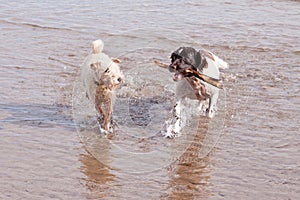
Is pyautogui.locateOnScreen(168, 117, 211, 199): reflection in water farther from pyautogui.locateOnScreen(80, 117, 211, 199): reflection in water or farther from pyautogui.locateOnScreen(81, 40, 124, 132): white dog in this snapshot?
pyautogui.locateOnScreen(81, 40, 124, 132): white dog

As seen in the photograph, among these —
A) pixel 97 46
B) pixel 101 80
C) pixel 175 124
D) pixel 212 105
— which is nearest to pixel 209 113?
pixel 212 105

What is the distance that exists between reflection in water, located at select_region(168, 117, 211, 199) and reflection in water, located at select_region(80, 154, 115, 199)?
553mm

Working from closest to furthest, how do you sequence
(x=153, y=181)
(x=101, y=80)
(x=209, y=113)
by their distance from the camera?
1. (x=153, y=181)
2. (x=101, y=80)
3. (x=209, y=113)

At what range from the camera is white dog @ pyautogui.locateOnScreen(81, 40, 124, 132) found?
6.24m

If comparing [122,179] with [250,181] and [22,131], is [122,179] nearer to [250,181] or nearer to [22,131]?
[250,181]

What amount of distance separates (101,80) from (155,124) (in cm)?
90

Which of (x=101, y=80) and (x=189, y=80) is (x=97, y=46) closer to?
(x=101, y=80)

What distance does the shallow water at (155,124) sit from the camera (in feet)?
16.7

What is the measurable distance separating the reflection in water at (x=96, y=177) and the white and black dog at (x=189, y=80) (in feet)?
3.51

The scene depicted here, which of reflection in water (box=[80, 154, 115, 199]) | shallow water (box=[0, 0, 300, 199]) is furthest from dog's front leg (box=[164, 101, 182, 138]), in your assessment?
reflection in water (box=[80, 154, 115, 199])

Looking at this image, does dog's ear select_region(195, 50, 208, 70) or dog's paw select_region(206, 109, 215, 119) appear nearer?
dog's ear select_region(195, 50, 208, 70)

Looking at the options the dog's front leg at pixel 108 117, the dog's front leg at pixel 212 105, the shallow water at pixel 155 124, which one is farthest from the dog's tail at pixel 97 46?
the dog's front leg at pixel 212 105

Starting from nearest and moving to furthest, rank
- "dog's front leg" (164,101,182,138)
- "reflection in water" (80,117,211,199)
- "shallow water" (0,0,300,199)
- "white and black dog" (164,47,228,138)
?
1. "reflection in water" (80,117,211,199)
2. "shallow water" (0,0,300,199)
3. "white and black dog" (164,47,228,138)
4. "dog's front leg" (164,101,182,138)

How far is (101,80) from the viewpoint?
6.27 meters
